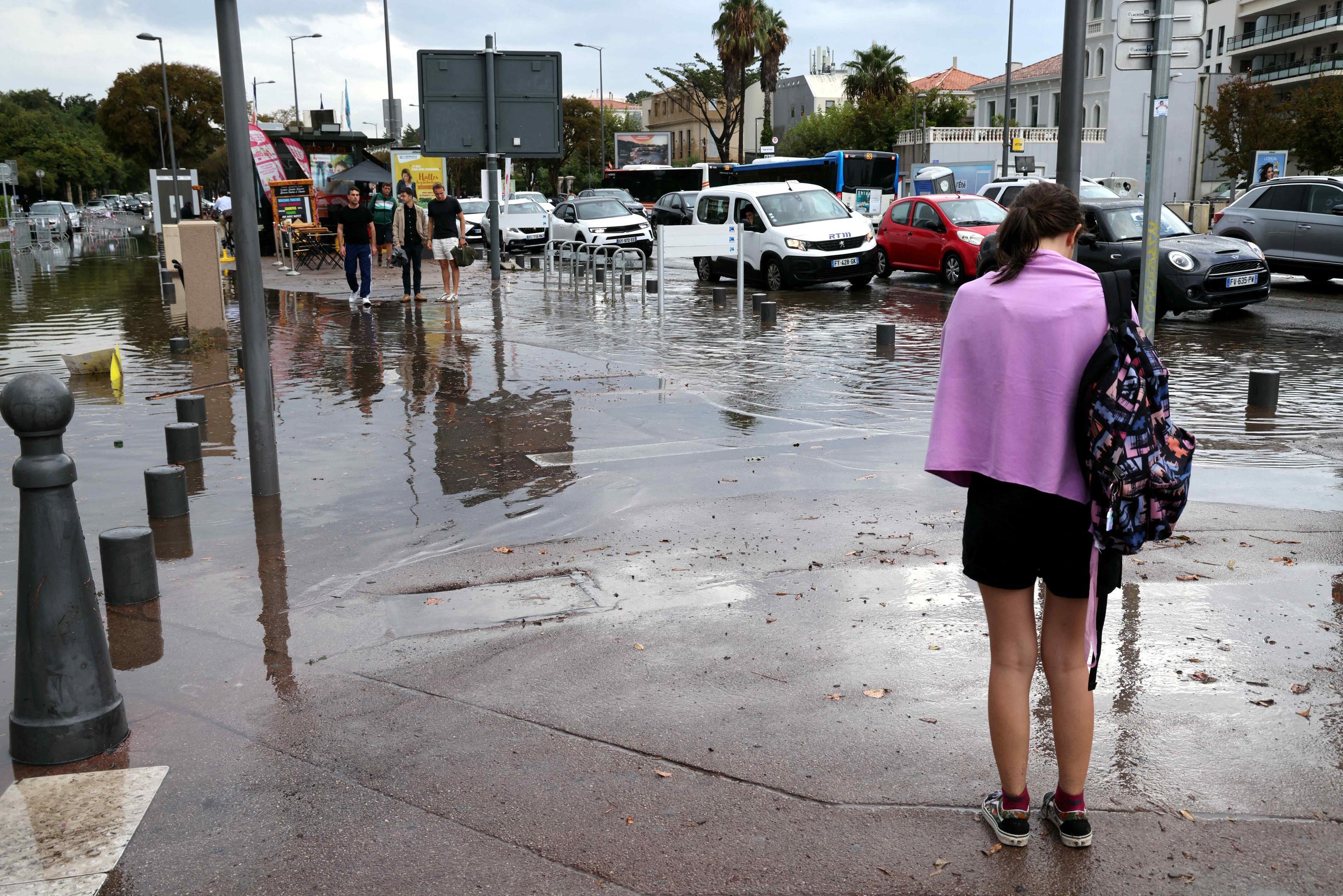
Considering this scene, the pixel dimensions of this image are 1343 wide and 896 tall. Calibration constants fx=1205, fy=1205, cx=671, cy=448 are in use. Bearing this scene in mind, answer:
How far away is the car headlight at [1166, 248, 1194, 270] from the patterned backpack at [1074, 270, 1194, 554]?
45.1ft

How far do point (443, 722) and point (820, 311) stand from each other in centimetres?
1498

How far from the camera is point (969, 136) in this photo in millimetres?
69688

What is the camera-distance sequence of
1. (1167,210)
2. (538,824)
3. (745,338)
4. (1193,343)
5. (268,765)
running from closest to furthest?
(538,824) < (268,765) < (1193,343) < (745,338) < (1167,210)

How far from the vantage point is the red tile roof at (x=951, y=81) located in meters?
101

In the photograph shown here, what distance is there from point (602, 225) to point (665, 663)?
2799cm

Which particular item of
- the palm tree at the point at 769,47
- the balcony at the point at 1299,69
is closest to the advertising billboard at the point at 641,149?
the palm tree at the point at 769,47

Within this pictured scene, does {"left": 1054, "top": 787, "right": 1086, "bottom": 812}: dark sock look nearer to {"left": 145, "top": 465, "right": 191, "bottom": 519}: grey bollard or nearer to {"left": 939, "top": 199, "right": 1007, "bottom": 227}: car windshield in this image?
{"left": 145, "top": 465, "right": 191, "bottom": 519}: grey bollard

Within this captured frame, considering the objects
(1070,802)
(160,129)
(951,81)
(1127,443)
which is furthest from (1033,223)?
(951,81)

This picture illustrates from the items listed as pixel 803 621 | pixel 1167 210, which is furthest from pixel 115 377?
pixel 1167 210

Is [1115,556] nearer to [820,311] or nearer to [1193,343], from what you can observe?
[1193,343]

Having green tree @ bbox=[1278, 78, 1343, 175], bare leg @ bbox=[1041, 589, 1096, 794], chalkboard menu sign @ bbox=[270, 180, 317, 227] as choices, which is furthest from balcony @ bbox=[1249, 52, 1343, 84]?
bare leg @ bbox=[1041, 589, 1096, 794]

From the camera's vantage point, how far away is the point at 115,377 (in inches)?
465

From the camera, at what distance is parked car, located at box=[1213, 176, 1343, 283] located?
752 inches

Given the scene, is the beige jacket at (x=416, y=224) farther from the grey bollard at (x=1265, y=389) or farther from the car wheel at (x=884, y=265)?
the grey bollard at (x=1265, y=389)
